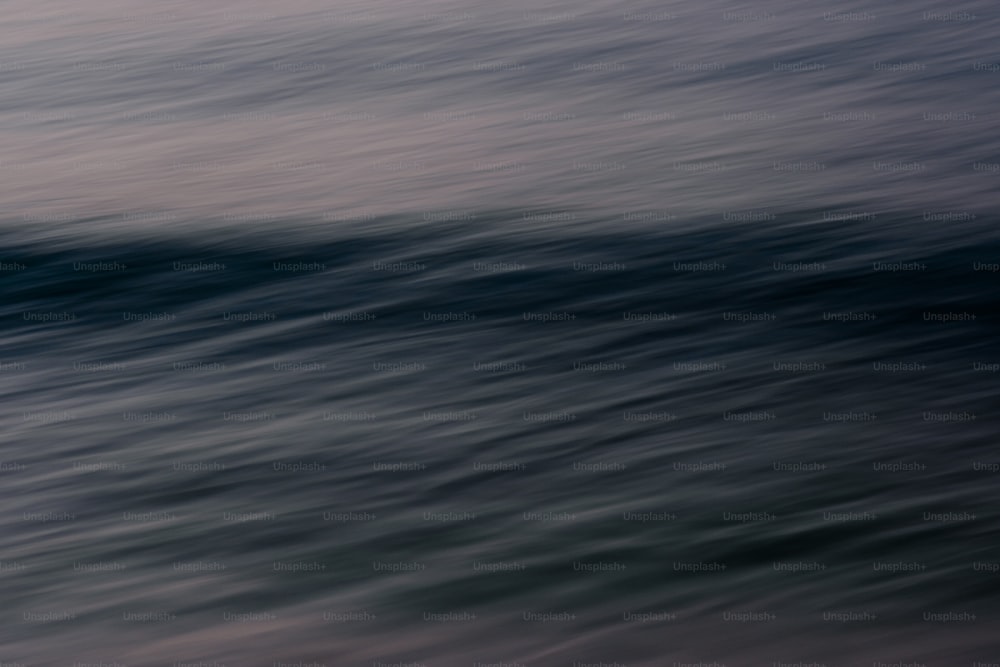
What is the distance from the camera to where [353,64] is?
19656 millimetres

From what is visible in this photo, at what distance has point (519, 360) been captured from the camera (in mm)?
9344

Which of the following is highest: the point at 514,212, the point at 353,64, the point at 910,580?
the point at 353,64

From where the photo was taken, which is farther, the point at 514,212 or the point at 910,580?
the point at 514,212

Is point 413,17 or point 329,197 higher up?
point 413,17

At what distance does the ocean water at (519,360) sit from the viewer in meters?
5.98

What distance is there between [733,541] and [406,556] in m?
1.62

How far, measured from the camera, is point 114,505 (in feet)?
24.5

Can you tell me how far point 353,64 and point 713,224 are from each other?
9366 millimetres

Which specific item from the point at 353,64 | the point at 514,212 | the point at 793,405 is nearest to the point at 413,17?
the point at 353,64

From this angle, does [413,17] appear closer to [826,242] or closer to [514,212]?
[514,212]

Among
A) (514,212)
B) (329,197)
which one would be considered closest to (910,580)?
(514,212)

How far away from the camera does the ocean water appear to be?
19.6 feet

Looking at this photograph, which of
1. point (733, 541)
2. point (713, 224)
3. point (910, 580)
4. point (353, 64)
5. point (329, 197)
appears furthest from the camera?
point (353, 64)

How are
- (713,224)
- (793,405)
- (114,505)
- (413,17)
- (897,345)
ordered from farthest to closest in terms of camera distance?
(413,17), (713,224), (897,345), (793,405), (114,505)
